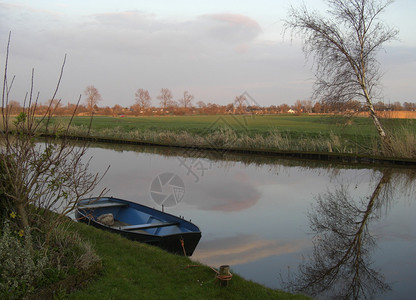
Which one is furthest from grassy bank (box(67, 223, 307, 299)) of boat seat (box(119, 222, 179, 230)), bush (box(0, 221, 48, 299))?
boat seat (box(119, 222, 179, 230))

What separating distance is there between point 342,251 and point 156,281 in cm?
417

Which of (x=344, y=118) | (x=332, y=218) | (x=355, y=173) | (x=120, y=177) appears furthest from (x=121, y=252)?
(x=344, y=118)

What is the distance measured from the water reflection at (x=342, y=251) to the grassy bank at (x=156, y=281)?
1.20 m

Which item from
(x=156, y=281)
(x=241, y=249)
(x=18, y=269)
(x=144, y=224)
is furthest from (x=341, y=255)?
(x=18, y=269)

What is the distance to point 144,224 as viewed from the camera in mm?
8555

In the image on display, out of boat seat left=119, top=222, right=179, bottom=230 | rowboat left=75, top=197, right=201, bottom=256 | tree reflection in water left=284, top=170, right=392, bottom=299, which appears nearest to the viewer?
tree reflection in water left=284, top=170, right=392, bottom=299

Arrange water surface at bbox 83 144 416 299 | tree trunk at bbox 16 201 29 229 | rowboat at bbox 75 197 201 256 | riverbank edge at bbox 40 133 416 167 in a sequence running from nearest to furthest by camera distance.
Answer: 1. tree trunk at bbox 16 201 29 229
2. water surface at bbox 83 144 416 299
3. rowboat at bbox 75 197 201 256
4. riverbank edge at bbox 40 133 416 167

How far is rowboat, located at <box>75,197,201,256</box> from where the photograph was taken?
295 inches

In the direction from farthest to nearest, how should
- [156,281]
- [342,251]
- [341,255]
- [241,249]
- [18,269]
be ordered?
[241,249]
[342,251]
[341,255]
[156,281]
[18,269]

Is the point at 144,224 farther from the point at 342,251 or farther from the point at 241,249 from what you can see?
the point at 342,251

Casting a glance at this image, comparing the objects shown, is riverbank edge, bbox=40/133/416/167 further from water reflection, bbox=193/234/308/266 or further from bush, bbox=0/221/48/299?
bush, bbox=0/221/48/299

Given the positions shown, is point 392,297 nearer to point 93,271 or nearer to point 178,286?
point 178,286

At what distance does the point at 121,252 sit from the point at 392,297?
4.60 m

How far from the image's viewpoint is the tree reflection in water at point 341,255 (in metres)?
6.25
